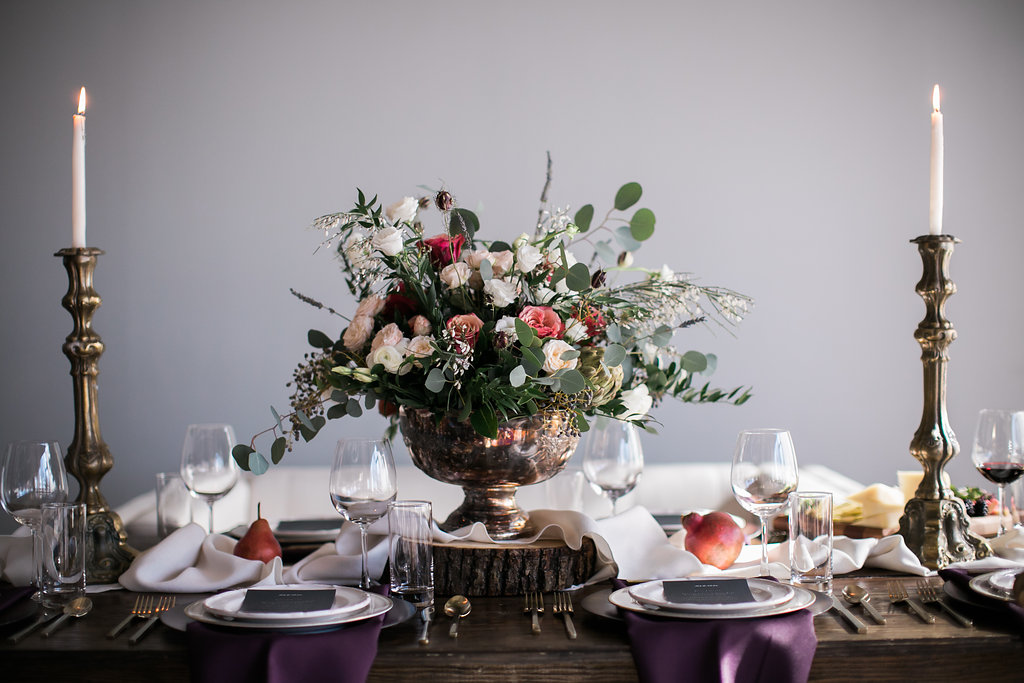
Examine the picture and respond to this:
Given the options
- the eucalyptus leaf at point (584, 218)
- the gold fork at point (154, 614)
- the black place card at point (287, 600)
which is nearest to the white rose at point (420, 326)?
the eucalyptus leaf at point (584, 218)

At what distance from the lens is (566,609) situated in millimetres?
1184

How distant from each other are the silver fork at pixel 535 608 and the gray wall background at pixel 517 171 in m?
2.26

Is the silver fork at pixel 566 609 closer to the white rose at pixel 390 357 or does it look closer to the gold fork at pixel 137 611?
the white rose at pixel 390 357

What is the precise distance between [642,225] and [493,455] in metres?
0.39

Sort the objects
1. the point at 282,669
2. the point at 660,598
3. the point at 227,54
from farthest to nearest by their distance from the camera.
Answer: the point at 227,54, the point at 660,598, the point at 282,669

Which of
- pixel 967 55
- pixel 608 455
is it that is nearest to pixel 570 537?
pixel 608 455

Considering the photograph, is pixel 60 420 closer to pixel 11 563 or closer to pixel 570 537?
pixel 11 563

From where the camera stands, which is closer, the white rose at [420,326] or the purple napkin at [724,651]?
the purple napkin at [724,651]

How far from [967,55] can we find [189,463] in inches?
129

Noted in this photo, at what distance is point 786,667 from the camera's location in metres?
1.01

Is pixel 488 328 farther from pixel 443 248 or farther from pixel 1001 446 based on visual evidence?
pixel 1001 446

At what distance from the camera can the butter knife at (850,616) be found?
108cm

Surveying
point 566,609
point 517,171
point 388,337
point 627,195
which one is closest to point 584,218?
point 627,195

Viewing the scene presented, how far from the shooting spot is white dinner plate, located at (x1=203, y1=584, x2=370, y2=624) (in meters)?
1.03
